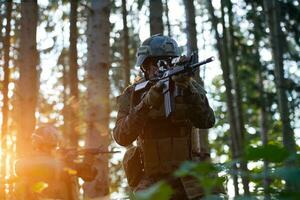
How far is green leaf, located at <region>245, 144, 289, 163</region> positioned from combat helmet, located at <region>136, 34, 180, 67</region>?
11.6ft

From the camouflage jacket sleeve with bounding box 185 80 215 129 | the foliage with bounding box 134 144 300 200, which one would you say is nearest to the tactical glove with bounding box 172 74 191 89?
the camouflage jacket sleeve with bounding box 185 80 215 129

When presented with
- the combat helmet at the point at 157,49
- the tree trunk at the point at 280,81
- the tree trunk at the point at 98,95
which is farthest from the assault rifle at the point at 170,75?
the tree trunk at the point at 280,81

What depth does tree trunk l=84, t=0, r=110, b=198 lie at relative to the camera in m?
7.81

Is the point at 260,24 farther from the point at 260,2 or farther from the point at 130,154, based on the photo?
the point at 130,154

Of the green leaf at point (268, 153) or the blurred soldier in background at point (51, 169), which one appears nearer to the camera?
the green leaf at point (268, 153)

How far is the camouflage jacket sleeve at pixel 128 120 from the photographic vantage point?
403 cm

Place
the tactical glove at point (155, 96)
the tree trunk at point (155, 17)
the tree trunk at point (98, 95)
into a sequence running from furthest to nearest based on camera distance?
1. the tree trunk at point (155, 17)
2. the tree trunk at point (98, 95)
3. the tactical glove at point (155, 96)

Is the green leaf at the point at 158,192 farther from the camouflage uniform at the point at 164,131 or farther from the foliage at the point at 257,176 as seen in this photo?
the camouflage uniform at the point at 164,131

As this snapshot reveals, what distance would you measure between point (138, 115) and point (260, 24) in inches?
519

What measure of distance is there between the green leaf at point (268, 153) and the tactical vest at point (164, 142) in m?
3.02

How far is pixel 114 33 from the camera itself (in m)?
19.4

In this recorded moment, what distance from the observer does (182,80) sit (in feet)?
12.3

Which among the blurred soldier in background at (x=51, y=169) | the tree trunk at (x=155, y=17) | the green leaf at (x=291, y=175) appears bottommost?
the blurred soldier in background at (x=51, y=169)

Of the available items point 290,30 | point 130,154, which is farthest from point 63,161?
point 290,30
